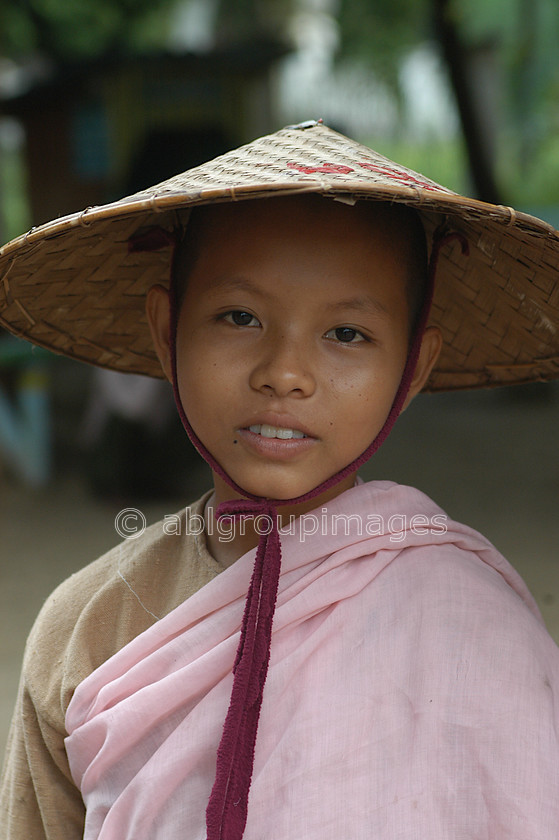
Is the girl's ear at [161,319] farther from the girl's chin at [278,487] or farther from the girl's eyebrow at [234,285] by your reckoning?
the girl's chin at [278,487]

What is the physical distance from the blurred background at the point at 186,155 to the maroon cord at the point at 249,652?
5.30ft

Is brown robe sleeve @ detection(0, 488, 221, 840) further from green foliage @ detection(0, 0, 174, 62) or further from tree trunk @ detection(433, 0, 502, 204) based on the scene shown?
green foliage @ detection(0, 0, 174, 62)

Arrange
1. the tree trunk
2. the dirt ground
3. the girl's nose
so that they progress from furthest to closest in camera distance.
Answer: the tree trunk → the dirt ground → the girl's nose

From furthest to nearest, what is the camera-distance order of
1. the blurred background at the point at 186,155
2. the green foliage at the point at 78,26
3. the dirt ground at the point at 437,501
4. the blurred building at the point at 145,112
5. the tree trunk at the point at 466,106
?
the green foliage at the point at 78,26
the blurred building at the point at 145,112
the tree trunk at the point at 466,106
the blurred background at the point at 186,155
the dirt ground at the point at 437,501

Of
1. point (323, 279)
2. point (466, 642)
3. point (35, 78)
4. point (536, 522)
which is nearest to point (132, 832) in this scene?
point (466, 642)

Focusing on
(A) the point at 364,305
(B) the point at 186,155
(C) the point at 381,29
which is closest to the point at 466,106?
→ (C) the point at 381,29

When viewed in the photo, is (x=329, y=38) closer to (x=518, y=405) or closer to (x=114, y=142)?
(x=114, y=142)

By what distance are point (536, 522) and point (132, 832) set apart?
3330 mm

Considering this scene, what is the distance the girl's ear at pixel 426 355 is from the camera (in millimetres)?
1475

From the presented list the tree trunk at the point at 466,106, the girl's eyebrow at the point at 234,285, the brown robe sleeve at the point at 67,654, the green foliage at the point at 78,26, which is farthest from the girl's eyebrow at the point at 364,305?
the green foliage at the point at 78,26

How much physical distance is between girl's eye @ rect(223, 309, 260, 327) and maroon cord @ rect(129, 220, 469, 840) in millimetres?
174

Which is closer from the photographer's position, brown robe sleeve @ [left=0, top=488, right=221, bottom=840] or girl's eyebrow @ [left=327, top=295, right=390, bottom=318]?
girl's eyebrow @ [left=327, top=295, right=390, bottom=318]

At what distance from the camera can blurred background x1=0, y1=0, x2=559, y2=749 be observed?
4676 millimetres

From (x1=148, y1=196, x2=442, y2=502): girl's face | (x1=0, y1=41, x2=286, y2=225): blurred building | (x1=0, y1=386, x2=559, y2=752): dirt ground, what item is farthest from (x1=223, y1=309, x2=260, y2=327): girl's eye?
(x1=0, y1=41, x2=286, y2=225): blurred building
